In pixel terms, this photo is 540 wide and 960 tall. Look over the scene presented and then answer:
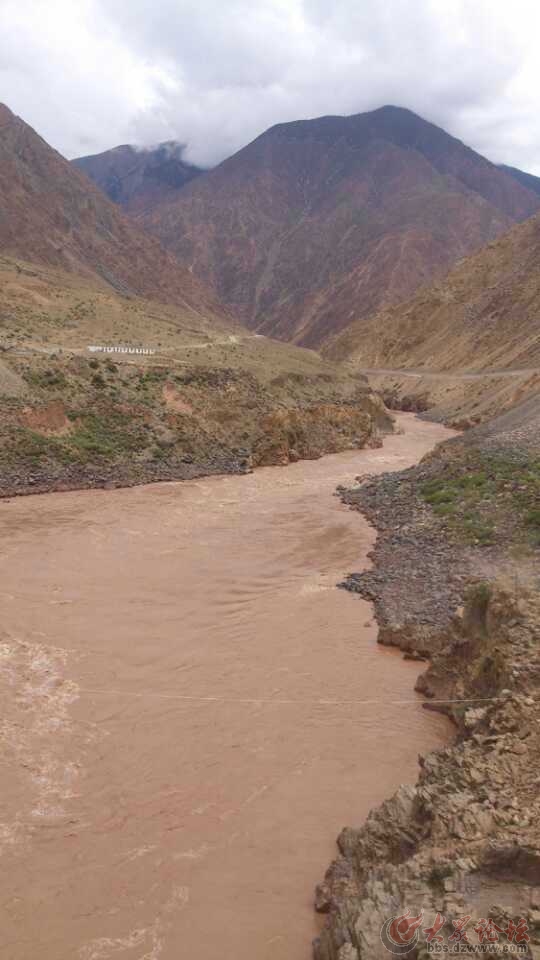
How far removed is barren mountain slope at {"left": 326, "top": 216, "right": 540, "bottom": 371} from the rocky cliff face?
1858 inches

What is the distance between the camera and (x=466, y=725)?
27.0ft

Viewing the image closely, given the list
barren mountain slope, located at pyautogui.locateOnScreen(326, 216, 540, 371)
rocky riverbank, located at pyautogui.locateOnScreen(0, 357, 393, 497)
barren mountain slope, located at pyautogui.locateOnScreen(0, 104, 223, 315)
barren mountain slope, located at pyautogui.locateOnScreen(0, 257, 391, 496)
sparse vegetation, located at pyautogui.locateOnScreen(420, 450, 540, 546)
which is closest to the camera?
sparse vegetation, located at pyautogui.locateOnScreen(420, 450, 540, 546)

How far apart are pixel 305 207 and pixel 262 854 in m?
163

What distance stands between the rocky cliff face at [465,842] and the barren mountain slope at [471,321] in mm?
47203

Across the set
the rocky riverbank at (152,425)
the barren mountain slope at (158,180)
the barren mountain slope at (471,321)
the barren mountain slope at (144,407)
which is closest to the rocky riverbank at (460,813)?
the rocky riverbank at (152,425)

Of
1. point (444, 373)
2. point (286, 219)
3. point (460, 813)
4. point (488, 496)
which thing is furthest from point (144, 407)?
point (286, 219)

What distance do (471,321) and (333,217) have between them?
298ft

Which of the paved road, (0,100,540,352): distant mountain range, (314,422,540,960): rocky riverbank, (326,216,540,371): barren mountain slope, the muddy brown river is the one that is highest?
(0,100,540,352): distant mountain range

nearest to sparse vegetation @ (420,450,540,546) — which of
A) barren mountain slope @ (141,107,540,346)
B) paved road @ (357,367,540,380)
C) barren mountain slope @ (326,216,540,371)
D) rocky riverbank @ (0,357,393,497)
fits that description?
rocky riverbank @ (0,357,393,497)

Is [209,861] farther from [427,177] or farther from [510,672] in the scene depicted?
[427,177]

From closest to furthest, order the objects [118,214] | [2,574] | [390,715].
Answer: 1. [390,715]
2. [2,574]
3. [118,214]

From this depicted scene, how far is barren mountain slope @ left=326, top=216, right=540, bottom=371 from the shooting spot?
2328 inches

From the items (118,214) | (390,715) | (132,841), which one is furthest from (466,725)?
(118,214)

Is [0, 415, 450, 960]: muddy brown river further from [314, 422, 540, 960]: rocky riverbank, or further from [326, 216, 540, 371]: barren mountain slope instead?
[326, 216, 540, 371]: barren mountain slope
